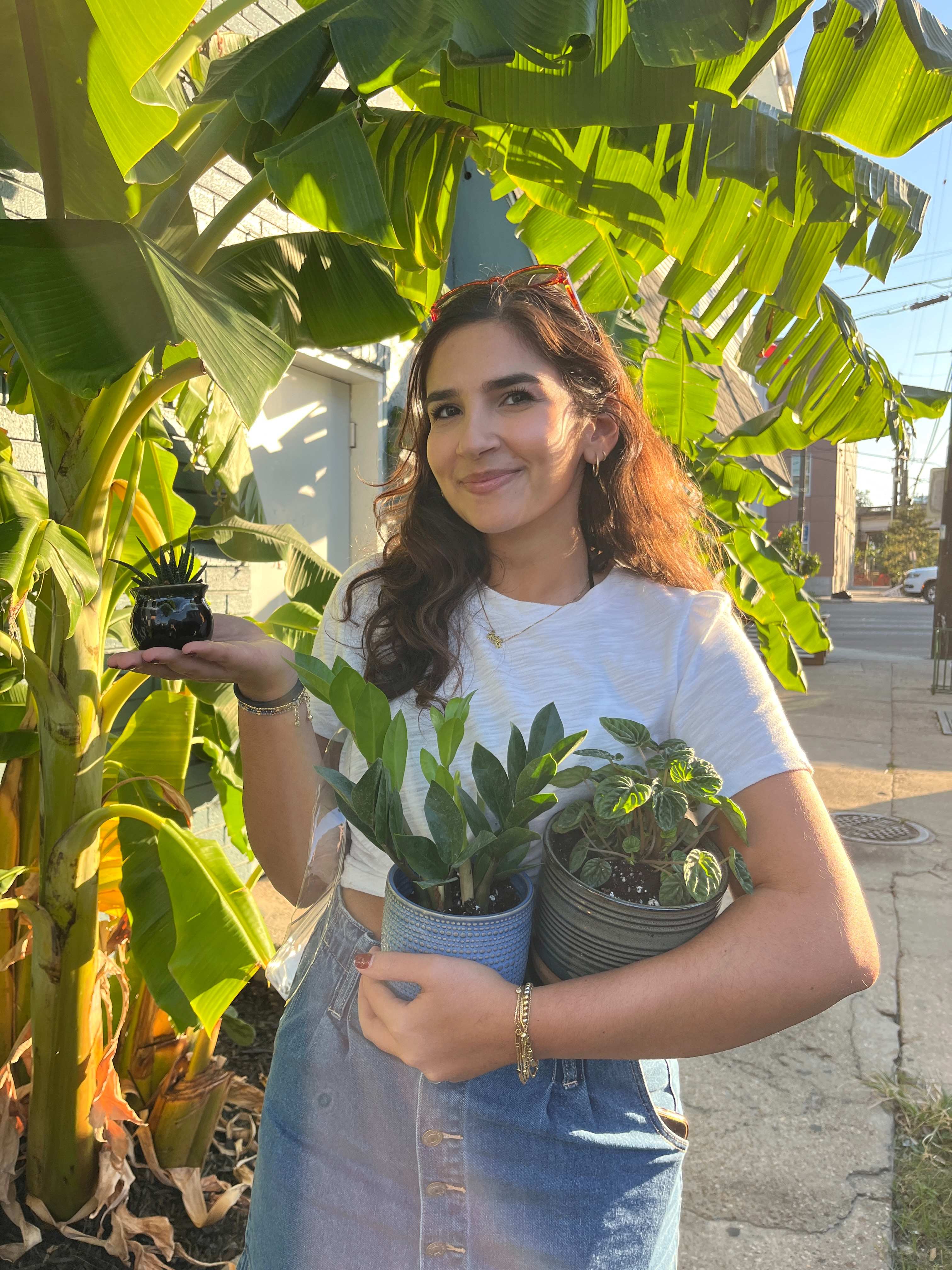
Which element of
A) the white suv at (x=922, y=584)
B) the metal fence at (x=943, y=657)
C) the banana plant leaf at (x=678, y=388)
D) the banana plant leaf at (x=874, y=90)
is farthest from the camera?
the white suv at (x=922, y=584)

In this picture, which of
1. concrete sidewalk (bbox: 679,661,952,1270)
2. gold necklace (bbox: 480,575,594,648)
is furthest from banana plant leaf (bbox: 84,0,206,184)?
concrete sidewalk (bbox: 679,661,952,1270)

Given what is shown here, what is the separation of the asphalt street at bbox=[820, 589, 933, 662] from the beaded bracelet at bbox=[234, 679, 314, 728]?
325 inches

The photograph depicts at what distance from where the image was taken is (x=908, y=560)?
196ft

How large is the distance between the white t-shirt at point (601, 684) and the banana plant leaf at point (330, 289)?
41.6 inches

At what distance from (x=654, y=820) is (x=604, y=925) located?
0.15 metres

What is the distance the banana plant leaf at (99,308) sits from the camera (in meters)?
1.23

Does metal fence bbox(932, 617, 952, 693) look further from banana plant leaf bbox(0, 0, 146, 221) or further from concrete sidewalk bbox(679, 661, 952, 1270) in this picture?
banana plant leaf bbox(0, 0, 146, 221)

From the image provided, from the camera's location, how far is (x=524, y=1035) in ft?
3.47

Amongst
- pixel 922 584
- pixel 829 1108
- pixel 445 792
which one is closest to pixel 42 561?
pixel 445 792

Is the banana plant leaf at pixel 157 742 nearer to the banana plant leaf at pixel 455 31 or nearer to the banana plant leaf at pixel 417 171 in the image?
the banana plant leaf at pixel 417 171

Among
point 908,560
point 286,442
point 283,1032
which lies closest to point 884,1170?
point 283,1032

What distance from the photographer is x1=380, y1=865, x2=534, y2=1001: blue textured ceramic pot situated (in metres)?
1.05

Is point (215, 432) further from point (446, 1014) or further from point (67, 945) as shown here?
point (446, 1014)

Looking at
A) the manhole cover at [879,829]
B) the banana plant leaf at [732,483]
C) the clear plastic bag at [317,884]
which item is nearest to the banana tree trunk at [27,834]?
the clear plastic bag at [317,884]
